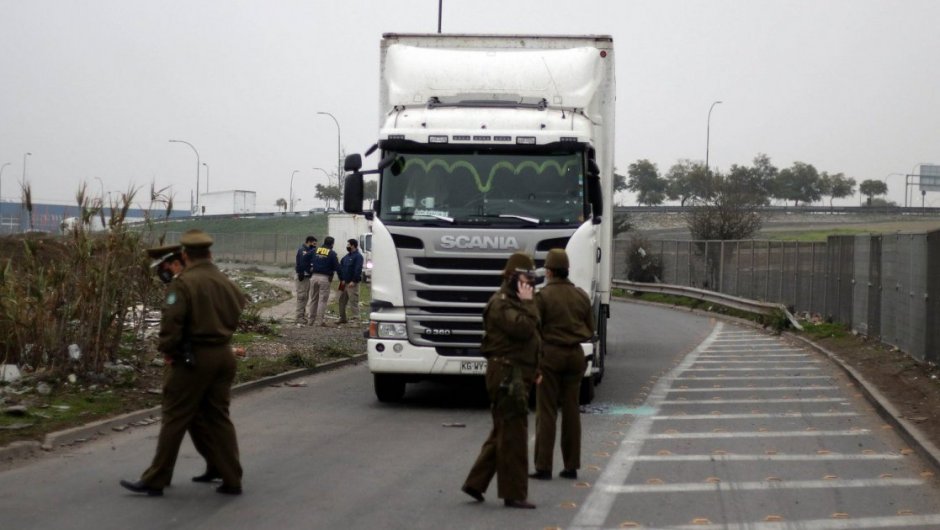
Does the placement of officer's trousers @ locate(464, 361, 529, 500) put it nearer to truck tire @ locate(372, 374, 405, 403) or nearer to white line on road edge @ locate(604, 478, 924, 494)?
white line on road edge @ locate(604, 478, 924, 494)

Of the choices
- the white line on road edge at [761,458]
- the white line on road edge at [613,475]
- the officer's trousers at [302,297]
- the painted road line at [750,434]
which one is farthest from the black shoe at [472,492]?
the officer's trousers at [302,297]

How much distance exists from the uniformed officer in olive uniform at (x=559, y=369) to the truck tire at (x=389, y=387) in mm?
4730

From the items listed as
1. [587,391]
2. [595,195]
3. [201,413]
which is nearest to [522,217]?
[595,195]

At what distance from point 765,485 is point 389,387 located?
5930mm

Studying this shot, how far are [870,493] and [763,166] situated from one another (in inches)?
4368

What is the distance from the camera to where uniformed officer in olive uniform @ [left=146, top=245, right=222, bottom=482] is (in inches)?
342

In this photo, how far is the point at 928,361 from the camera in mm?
16719

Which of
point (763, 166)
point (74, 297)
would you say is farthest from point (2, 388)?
point (763, 166)

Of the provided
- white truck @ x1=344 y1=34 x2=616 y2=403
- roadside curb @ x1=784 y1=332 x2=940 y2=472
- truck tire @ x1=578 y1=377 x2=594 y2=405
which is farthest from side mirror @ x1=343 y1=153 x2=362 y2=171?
roadside curb @ x1=784 y1=332 x2=940 y2=472

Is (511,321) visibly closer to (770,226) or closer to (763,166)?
(770,226)

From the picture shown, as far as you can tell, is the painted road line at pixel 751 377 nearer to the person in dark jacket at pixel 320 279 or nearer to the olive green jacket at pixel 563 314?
the olive green jacket at pixel 563 314

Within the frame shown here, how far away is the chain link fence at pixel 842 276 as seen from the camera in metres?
17.2

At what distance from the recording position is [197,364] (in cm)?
848

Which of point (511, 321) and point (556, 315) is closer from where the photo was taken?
point (511, 321)
